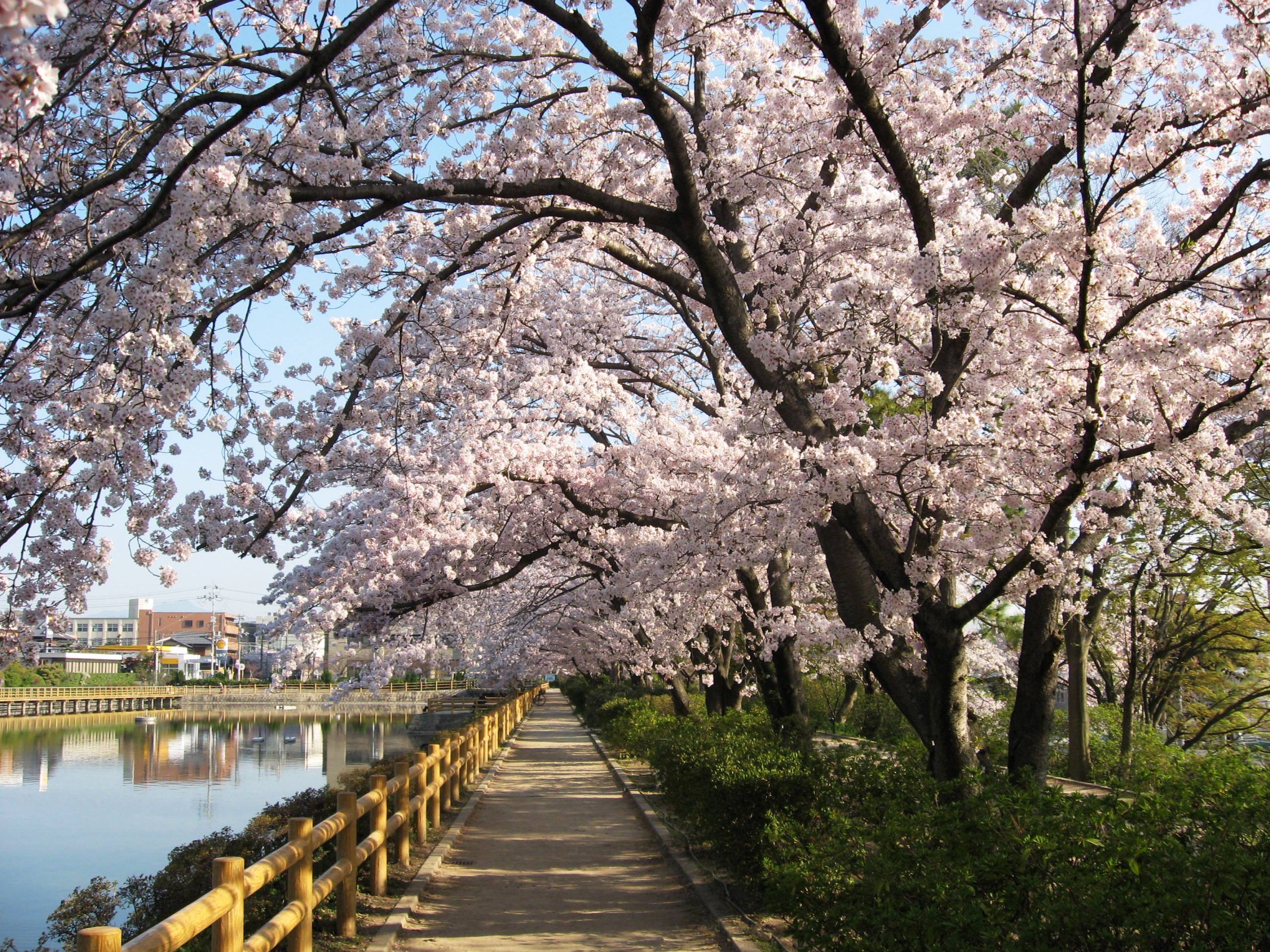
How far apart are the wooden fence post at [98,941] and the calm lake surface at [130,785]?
189 inches

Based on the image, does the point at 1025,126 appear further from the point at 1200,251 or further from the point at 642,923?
the point at 642,923

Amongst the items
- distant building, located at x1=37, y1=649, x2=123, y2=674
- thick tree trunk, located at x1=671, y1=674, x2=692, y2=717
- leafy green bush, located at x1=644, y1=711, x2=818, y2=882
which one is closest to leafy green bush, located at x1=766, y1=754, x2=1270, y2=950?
leafy green bush, located at x1=644, y1=711, x2=818, y2=882

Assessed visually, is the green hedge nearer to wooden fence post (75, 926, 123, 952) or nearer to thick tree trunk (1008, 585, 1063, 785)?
thick tree trunk (1008, 585, 1063, 785)

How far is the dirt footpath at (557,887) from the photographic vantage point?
6.83 metres

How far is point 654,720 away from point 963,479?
11.8 m

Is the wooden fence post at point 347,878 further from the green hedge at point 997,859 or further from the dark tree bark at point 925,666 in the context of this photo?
the dark tree bark at point 925,666

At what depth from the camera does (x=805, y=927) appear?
486 cm

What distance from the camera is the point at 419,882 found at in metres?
8.50

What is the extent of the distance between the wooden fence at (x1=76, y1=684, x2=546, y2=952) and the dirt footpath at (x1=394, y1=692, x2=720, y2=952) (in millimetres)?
511

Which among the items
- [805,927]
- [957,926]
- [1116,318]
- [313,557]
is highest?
[1116,318]

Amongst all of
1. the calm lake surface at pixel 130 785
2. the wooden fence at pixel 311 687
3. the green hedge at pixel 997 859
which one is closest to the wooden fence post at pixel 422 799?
the calm lake surface at pixel 130 785

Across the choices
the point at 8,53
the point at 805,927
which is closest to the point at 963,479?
the point at 805,927

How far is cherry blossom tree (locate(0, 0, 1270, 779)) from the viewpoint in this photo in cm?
554

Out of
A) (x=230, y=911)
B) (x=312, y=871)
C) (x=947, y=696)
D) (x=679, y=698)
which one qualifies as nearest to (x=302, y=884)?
(x=312, y=871)
